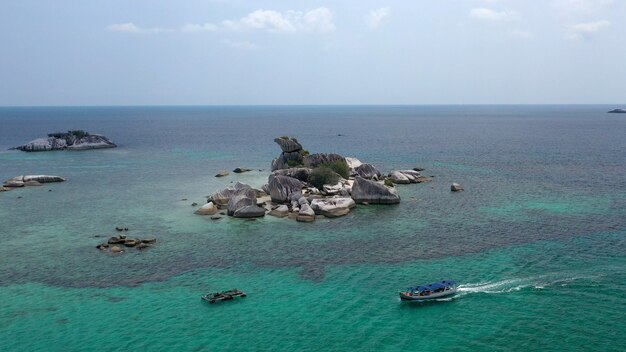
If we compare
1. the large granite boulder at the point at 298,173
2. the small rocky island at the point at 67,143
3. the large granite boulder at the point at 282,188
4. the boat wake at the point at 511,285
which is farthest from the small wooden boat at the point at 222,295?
the small rocky island at the point at 67,143

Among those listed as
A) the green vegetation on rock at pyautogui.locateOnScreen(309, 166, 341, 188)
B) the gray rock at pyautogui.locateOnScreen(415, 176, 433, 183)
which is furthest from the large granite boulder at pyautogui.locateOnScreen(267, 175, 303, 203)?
the gray rock at pyautogui.locateOnScreen(415, 176, 433, 183)

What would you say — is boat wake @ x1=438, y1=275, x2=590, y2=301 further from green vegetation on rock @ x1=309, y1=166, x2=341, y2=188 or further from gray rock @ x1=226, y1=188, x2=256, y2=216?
green vegetation on rock @ x1=309, y1=166, x2=341, y2=188

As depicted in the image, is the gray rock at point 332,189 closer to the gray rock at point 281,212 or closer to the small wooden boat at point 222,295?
the gray rock at point 281,212

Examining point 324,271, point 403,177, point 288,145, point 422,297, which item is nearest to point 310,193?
point 288,145

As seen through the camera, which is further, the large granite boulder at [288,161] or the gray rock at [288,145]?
the gray rock at [288,145]

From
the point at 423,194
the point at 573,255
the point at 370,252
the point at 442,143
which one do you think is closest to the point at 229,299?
the point at 370,252
